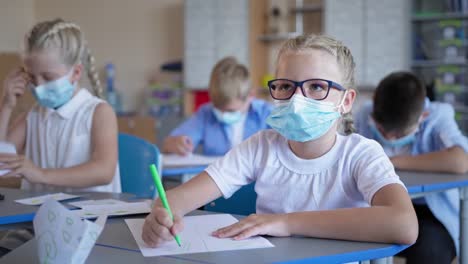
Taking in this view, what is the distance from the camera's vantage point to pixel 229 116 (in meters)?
3.19

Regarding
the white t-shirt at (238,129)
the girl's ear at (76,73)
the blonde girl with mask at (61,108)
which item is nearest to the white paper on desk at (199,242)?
the blonde girl with mask at (61,108)

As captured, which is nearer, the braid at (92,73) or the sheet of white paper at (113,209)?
the sheet of white paper at (113,209)

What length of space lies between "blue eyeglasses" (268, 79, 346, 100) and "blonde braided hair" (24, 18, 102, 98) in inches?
40.5

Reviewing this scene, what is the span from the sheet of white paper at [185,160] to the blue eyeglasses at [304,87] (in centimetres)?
134

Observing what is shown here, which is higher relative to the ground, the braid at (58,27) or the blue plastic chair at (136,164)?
the braid at (58,27)

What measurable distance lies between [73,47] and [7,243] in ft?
2.57

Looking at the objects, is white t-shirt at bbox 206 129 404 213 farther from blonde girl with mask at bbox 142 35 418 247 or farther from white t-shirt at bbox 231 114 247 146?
white t-shirt at bbox 231 114 247 146

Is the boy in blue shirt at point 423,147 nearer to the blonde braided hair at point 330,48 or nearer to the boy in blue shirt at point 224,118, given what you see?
the boy in blue shirt at point 224,118

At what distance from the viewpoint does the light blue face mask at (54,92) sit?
222 centimetres

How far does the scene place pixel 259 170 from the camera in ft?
5.36

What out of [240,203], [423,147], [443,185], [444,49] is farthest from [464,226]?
[444,49]

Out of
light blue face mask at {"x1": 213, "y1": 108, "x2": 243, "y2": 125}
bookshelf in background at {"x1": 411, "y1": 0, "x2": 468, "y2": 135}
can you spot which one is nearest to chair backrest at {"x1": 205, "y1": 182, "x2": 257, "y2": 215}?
light blue face mask at {"x1": 213, "y1": 108, "x2": 243, "y2": 125}

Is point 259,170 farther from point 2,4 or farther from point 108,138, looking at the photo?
point 2,4

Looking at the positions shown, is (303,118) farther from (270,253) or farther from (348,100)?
(270,253)
